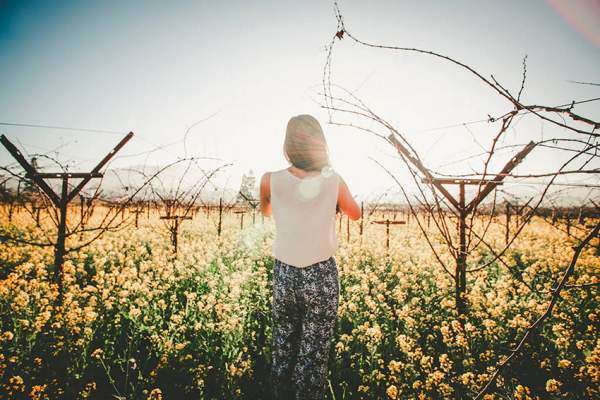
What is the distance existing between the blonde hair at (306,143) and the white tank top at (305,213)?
80 millimetres

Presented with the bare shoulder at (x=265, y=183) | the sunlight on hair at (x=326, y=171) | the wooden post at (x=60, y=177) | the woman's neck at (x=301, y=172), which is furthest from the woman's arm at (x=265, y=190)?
the wooden post at (x=60, y=177)

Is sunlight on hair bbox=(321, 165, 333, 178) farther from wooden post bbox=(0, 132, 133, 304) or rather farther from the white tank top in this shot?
wooden post bbox=(0, 132, 133, 304)

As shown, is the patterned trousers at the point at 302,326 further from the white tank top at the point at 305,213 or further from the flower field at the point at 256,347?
the flower field at the point at 256,347

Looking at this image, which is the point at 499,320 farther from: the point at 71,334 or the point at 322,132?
the point at 71,334

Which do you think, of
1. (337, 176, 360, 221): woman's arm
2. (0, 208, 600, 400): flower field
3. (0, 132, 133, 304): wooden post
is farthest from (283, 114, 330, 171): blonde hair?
(0, 132, 133, 304): wooden post

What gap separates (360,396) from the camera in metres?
2.87

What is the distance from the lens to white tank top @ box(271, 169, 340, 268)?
1.76m

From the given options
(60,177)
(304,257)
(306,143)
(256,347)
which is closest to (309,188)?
(306,143)

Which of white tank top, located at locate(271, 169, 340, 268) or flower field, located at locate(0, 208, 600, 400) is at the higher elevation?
white tank top, located at locate(271, 169, 340, 268)

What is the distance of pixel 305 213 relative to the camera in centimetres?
177

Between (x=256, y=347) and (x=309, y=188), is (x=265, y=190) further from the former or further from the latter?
(x=256, y=347)

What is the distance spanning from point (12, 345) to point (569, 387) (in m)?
5.70

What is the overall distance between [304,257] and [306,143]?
69 centimetres

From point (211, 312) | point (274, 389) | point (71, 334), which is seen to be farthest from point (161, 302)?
point (274, 389)
